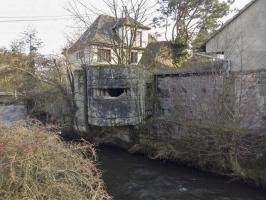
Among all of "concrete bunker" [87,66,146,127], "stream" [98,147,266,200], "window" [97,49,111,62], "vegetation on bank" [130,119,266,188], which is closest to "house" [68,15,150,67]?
"window" [97,49,111,62]

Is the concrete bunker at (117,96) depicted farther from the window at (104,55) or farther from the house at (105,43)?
the window at (104,55)

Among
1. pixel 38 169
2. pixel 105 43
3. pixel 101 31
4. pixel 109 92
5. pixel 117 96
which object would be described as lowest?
pixel 38 169

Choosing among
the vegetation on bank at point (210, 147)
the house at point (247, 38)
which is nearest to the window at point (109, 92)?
the vegetation on bank at point (210, 147)

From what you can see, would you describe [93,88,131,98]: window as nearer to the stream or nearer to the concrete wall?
the concrete wall

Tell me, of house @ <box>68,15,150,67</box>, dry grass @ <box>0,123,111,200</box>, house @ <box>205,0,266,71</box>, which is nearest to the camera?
dry grass @ <box>0,123,111,200</box>

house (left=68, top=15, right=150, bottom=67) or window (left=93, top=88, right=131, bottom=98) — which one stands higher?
house (left=68, top=15, right=150, bottom=67)

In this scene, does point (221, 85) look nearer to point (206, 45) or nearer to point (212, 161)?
point (212, 161)

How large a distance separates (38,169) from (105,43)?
19.2 m

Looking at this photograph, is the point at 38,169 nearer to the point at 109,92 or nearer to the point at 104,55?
the point at 109,92

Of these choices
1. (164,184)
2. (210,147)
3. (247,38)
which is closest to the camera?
(164,184)

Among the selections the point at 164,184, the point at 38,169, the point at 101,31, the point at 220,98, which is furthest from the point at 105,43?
the point at 38,169

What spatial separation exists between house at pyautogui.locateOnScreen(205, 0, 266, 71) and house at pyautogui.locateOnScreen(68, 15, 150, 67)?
267 inches

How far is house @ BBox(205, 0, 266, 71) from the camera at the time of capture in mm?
13914

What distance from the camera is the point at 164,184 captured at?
11070 mm
